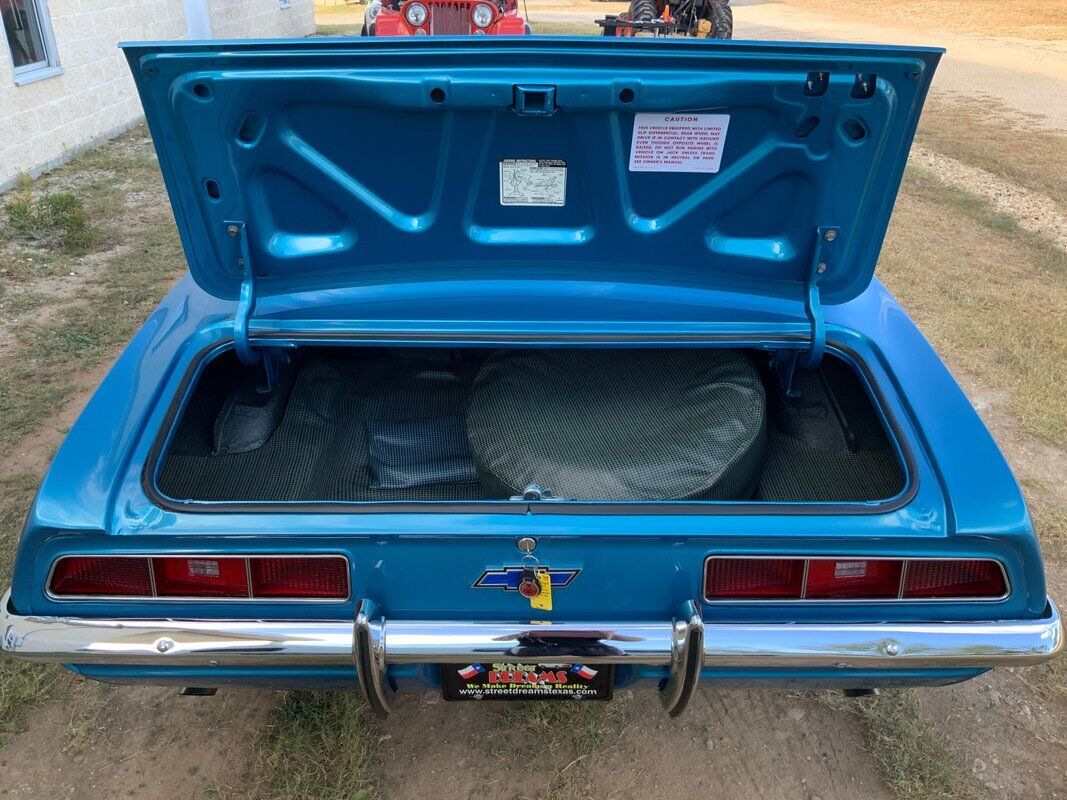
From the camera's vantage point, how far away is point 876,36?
65.3ft

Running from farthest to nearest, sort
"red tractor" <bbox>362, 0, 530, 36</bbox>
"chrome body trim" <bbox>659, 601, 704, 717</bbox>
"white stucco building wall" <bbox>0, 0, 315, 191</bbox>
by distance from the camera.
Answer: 1. "red tractor" <bbox>362, 0, 530, 36</bbox>
2. "white stucco building wall" <bbox>0, 0, 315, 191</bbox>
3. "chrome body trim" <bbox>659, 601, 704, 717</bbox>

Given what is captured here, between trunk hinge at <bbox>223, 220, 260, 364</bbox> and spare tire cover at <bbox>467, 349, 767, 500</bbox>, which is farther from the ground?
trunk hinge at <bbox>223, 220, 260, 364</bbox>

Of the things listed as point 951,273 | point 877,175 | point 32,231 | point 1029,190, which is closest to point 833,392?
point 877,175

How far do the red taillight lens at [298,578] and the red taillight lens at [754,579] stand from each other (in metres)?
0.82

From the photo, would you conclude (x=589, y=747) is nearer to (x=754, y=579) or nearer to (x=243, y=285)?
(x=754, y=579)

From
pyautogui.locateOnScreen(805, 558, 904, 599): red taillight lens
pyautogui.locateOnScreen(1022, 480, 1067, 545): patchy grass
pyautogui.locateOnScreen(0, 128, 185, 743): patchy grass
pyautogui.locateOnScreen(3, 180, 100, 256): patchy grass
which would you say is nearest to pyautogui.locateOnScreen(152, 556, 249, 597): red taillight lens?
pyautogui.locateOnScreen(0, 128, 185, 743): patchy grass

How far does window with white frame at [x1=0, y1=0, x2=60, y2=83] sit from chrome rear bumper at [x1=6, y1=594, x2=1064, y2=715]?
7.06 metres

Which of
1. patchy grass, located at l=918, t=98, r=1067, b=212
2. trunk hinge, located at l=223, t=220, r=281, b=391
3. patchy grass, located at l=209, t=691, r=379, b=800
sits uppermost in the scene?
trunk hinge, located at l=223, t=220, r=281, b=391

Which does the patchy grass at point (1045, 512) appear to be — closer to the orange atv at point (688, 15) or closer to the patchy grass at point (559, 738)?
the patchy grass at point (559, 738)

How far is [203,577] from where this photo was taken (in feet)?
5.87

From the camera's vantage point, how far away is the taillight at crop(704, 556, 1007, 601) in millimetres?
1745

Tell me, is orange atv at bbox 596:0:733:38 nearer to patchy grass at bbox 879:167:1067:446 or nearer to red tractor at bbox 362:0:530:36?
red tractor at bbox 362:0:530:36

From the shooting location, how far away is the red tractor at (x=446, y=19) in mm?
8969

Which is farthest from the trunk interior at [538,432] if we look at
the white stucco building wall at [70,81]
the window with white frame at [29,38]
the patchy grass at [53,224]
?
the window with white frame at [29,38]
